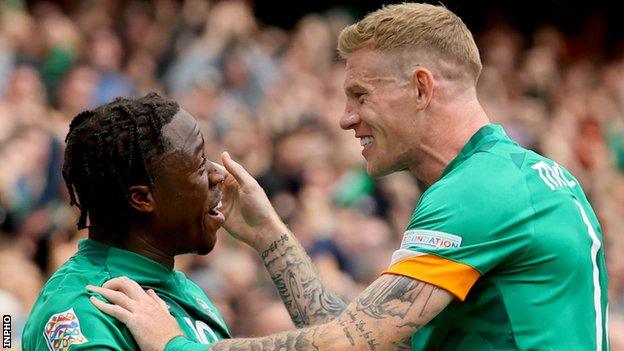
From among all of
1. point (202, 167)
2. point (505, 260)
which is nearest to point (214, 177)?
point (202, 167)

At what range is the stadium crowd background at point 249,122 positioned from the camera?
861cm

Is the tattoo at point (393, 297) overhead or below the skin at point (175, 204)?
below

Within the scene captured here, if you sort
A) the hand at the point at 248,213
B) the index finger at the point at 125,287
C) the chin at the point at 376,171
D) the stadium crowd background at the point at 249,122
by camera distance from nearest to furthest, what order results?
the index finger at the point at 125,287, the chin at the point at 376,171, the hand at the point at 248,213, the stadium crowd background at the point at 249,122

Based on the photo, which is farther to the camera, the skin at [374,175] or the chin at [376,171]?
the chin at [376,171]

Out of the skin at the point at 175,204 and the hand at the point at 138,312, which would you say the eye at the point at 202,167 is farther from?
the hand at the point at 138,312

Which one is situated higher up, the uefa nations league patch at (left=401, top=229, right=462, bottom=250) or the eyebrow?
the eyebrow

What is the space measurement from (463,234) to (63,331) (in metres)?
Result: 1.27

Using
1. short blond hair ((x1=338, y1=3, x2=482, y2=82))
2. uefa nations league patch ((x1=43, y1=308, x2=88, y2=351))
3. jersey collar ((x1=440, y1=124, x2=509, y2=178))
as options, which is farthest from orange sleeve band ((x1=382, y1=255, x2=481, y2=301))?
uefa nations league patch ((x1=43, y1=308, x2=88, y2=351))

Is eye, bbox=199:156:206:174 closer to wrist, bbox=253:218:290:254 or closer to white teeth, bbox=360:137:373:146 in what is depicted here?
white teeth, bbox=360:137:373:146

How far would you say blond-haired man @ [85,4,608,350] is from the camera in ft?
13.7

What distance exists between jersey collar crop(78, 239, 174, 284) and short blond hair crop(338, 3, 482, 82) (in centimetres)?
107

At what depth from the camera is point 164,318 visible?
171 inches

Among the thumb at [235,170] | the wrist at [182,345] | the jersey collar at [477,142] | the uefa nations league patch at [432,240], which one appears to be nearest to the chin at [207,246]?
the wrist at [182,345]

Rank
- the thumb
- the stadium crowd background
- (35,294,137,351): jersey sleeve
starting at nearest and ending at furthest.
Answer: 1. (35,294,137,351): jersey sleeve
2. the thumb
3. the stadium crowd background
